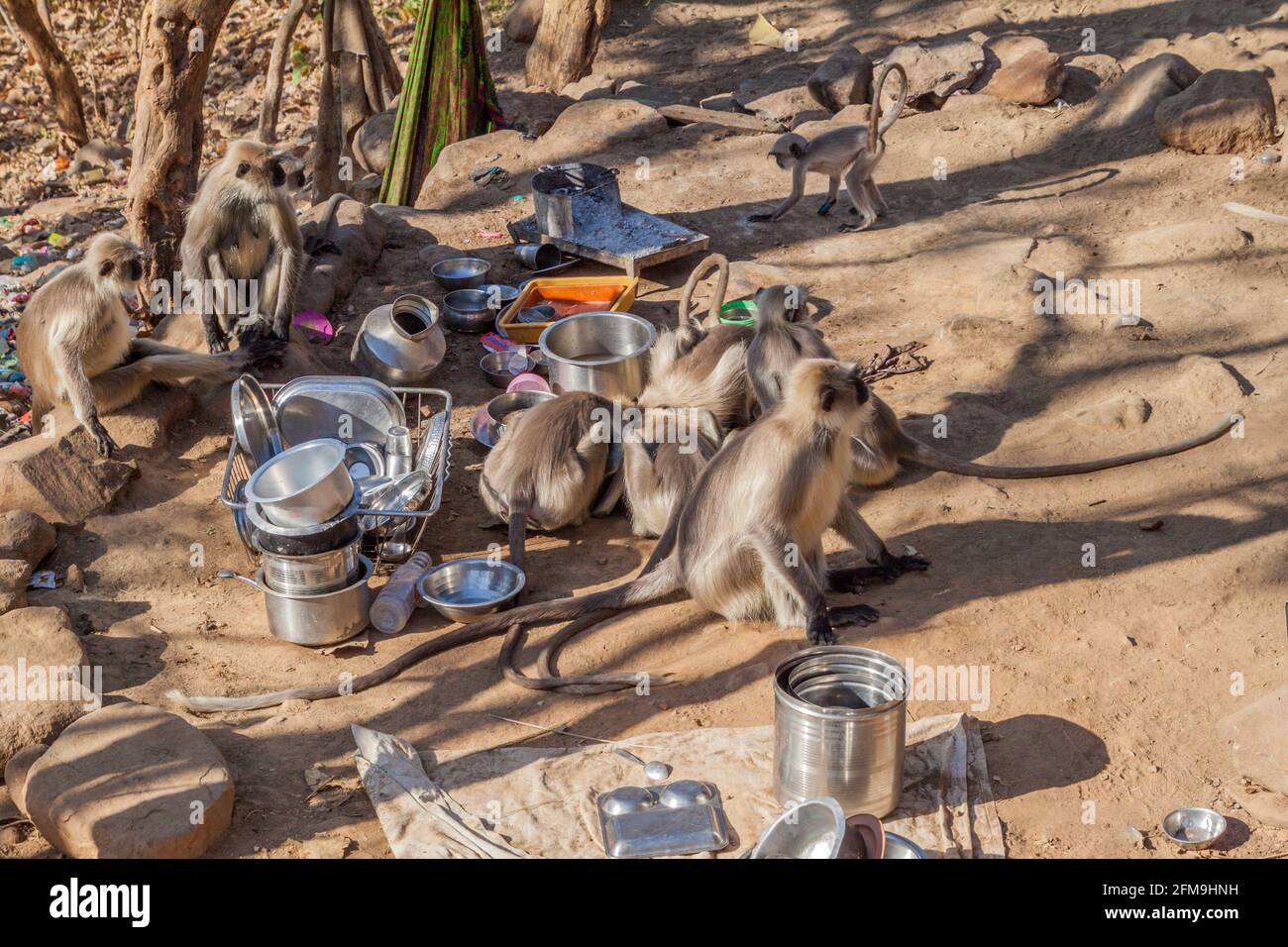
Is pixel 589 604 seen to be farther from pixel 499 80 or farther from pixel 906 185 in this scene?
pixel 499 80

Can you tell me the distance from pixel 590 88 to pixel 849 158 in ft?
16.6

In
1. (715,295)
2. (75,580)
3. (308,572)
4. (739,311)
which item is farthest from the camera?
(739,311)

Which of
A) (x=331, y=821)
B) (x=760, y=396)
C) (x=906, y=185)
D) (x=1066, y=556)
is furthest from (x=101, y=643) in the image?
(x=906, y=185)

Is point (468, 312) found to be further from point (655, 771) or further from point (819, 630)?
point (655, 771)

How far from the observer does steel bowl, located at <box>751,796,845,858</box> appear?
396cm

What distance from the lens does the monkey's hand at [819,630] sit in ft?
18.2

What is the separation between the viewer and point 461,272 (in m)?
10.0

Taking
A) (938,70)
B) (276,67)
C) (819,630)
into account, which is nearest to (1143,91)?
(938,70)

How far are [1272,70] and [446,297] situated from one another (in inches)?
309

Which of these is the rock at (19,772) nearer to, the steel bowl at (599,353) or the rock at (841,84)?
the steel bowl at (599,353)

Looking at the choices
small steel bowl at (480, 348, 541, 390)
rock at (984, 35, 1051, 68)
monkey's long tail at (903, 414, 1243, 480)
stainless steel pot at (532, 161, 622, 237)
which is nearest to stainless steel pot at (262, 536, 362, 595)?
small steel bowl at (480, 348, 541, 390)

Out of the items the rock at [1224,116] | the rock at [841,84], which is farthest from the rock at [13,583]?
the rock at [1224,116]

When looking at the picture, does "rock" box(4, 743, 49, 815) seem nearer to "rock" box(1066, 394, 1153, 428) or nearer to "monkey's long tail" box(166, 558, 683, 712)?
"monkey's long tail" box(166, 558, 683, 712)

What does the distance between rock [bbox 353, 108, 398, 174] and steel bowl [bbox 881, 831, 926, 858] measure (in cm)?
1082
